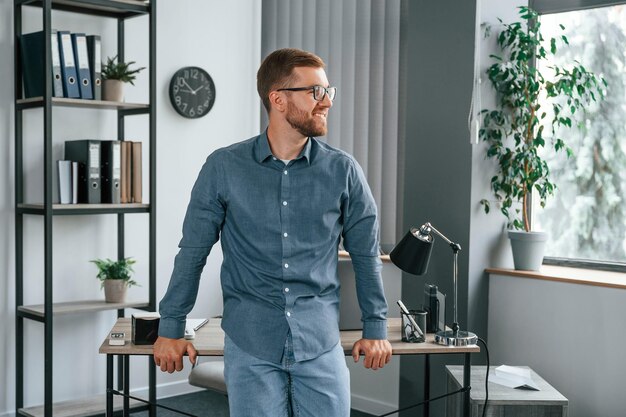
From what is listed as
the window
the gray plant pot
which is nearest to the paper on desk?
the gray plant pot

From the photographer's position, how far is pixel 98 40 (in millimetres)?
4008

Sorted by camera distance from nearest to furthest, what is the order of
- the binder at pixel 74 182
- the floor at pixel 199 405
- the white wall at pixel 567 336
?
the white wall at pixel 567 336
the binder at pixel 74 182
the floor at pixel 199 405

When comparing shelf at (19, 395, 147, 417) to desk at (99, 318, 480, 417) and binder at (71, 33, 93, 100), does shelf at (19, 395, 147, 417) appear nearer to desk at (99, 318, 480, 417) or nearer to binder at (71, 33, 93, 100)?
desk at (99, 318, 480, 417)

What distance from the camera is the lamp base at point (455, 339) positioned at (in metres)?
2.79

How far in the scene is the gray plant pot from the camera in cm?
382

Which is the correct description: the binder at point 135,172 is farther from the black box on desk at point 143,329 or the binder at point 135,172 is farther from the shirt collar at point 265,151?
the shirt collar at point 265,151

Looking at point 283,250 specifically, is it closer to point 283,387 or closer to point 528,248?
point 283,387

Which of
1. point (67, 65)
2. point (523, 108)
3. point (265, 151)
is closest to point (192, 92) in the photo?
point (67, 65)

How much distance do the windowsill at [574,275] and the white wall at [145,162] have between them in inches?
75.1

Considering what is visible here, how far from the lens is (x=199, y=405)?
4516 millimetres

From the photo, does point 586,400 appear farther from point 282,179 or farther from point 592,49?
point 282,179

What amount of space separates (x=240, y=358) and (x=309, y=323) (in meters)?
0.20

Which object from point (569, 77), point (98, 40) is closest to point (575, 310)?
point (569, 77)

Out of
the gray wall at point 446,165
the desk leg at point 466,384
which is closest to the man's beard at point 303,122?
the desk leg at point 466,384
